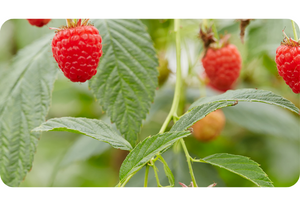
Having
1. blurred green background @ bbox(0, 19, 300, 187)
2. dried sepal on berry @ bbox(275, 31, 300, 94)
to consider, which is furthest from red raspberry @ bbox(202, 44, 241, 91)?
dried sepal on berry @ bbox(275, 31, 300, 94)

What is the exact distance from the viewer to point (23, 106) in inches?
27.2

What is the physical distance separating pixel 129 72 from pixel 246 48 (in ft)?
1.35

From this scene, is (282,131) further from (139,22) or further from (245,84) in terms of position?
(139,22)

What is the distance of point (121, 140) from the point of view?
0.55 m

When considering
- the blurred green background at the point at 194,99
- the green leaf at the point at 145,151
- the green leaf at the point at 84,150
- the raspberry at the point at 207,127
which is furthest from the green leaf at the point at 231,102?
the green leaf at the point at 84,150

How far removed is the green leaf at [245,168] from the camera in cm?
54

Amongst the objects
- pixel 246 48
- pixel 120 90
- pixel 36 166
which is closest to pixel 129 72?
pixel 120 90

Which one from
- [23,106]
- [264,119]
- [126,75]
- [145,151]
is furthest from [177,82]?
[264,119]

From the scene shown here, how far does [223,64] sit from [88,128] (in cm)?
43

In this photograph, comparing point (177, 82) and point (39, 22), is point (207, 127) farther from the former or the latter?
point (39, 22)

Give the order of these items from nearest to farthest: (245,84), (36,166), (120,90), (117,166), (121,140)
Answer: (121,140), (120,90), (245,84), (117,166), (36,166)

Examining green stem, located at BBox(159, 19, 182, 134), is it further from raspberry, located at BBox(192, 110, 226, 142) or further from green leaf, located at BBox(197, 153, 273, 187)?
raspberry, located at BBox(192, 110, 226, 142)

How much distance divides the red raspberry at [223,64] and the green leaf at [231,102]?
0.91 feet

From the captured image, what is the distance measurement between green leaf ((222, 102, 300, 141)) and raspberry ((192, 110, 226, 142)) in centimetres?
10
